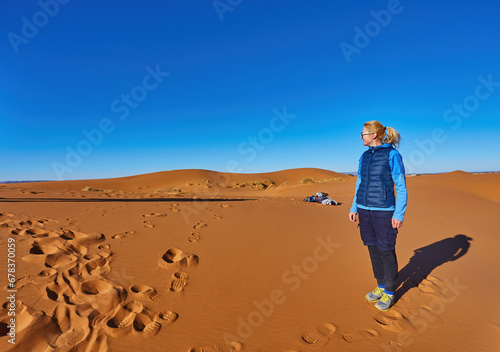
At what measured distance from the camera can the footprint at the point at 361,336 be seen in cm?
236

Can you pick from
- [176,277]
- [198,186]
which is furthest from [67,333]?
[198,186]

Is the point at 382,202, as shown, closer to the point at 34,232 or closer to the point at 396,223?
the point at 396,223

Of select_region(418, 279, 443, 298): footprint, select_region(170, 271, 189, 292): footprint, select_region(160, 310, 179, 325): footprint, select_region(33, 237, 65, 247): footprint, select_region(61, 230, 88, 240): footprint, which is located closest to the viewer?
select_region(160, 310, 179, 325): footprint

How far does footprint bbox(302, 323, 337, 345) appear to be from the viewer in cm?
234

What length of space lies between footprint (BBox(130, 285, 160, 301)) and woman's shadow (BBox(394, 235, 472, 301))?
122 inches

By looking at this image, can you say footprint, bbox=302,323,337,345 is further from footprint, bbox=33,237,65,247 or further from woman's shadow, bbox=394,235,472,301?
footprint, bbox=33,237,65,247

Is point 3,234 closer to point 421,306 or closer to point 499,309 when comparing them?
point 421,306

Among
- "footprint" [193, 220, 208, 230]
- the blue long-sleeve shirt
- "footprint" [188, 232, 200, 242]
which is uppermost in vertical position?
the blue long-sleeve shirt

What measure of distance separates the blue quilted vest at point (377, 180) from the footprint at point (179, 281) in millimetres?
2588

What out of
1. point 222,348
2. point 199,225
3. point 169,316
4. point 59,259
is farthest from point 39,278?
point 199,225

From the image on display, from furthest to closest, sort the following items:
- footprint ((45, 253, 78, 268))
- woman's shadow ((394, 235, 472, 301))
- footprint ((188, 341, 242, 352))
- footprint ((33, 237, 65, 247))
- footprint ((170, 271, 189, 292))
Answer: footprint ((33, 237, 65, 247)), woman's shadow ((394, 235, 472, 301)), footprint ((45, 253, 78, 268)), footprint ((170, 271, 189, 292)), footprint ((188, 341, 242, 352))

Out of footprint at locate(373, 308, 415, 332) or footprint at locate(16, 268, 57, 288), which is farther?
footprint at locate(16, 268, 57, 288)

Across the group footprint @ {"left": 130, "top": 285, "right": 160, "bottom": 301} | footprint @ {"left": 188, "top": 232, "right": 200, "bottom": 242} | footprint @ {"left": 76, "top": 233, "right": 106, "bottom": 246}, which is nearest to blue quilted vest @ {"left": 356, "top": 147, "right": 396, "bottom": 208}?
footprint @ {"left": 130, "top": 285, "right": 160, "bottom": 301}

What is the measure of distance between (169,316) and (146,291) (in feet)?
1.92
